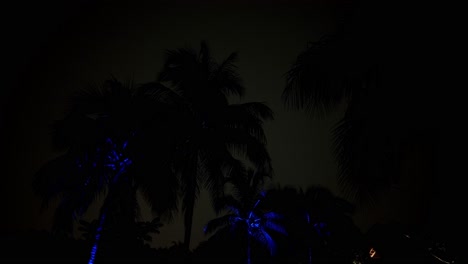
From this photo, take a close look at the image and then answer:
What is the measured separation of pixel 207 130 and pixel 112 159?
377cm

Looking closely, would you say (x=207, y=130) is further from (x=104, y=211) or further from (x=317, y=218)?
(x=317, y=218)

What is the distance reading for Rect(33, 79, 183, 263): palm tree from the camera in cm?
988

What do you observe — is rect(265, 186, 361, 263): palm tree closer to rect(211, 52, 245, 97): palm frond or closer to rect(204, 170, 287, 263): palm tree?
rect(204, 170, 287, 263): palm tree

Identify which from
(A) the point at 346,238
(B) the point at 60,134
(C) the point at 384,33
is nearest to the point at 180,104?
(B) the point at 60,134

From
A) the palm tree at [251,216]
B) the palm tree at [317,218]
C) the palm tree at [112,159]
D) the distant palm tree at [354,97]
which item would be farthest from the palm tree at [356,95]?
the palm tree at [317,218]

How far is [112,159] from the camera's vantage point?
9883mm

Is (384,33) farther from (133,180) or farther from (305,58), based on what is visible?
(133,180)

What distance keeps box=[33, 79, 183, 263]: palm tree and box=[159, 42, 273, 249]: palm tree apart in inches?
35.5

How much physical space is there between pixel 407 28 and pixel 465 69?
88cm

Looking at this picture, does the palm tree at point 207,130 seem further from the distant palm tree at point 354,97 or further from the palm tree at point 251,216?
the distant palm tree at point 354,97

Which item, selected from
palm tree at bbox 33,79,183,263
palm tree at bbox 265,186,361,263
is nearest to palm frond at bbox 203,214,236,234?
palm tree at bbox 265,186,361,263

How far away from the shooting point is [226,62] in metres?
12.6

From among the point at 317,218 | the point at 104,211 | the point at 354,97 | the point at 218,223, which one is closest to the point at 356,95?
the point at 354,97

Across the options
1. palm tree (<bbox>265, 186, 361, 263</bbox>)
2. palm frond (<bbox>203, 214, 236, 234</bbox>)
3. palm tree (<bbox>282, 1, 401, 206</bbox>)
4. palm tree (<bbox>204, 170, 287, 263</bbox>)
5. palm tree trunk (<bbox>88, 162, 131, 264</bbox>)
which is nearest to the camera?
palm tree (<bbox>282, 1, 401, 206</bbox>)
